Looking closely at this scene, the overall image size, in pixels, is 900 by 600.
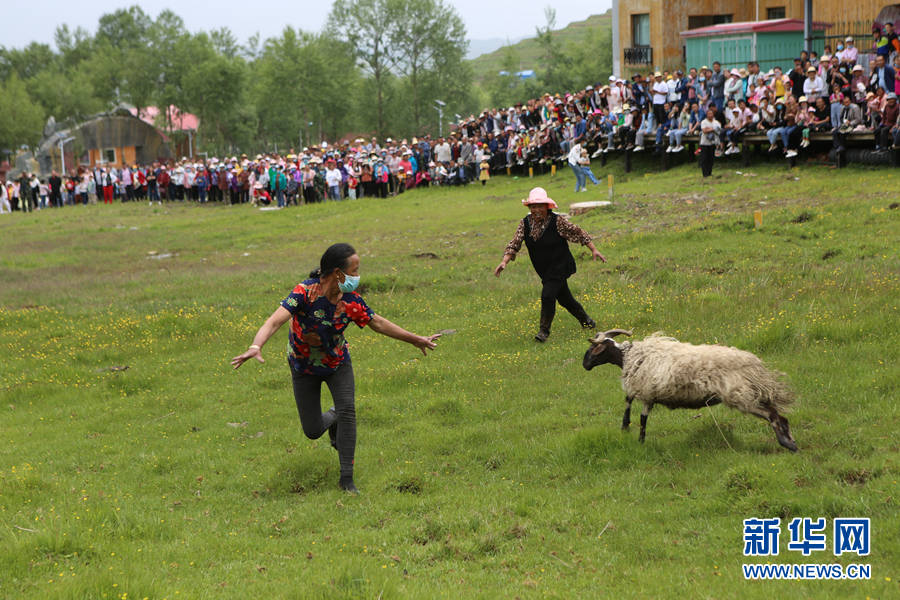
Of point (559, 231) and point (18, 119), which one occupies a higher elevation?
point (18, 119)

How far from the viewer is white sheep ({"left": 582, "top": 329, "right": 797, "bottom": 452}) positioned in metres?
8.11

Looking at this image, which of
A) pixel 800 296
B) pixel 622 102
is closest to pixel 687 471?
pixel 800 296

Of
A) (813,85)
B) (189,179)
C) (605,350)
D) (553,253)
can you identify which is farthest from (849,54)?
(189,179)

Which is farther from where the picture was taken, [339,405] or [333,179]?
[333,179]

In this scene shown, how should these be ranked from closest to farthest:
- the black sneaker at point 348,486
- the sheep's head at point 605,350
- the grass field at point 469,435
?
the grass field at point 469,435, the black sneaker at point 348,486, the sheep's head at point 605,350

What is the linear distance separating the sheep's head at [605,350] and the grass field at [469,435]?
677mm

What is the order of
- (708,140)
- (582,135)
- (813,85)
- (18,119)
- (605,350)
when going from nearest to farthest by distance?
(605,350) < (813,85) < (708,140) < (582,135) < (18,119)

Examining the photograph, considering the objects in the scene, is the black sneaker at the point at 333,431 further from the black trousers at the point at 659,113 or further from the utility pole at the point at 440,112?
the utility pole at the point at 440,112

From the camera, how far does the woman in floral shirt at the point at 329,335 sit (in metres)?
7.99

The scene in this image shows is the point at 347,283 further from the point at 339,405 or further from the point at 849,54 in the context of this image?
the point at 849,54

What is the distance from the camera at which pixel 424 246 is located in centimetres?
2406

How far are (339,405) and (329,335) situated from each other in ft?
2.24

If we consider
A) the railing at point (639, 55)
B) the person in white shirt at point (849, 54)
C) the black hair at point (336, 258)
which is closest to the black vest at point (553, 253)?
the black hair at point (336, 258)

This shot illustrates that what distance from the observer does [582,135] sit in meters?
34.0
